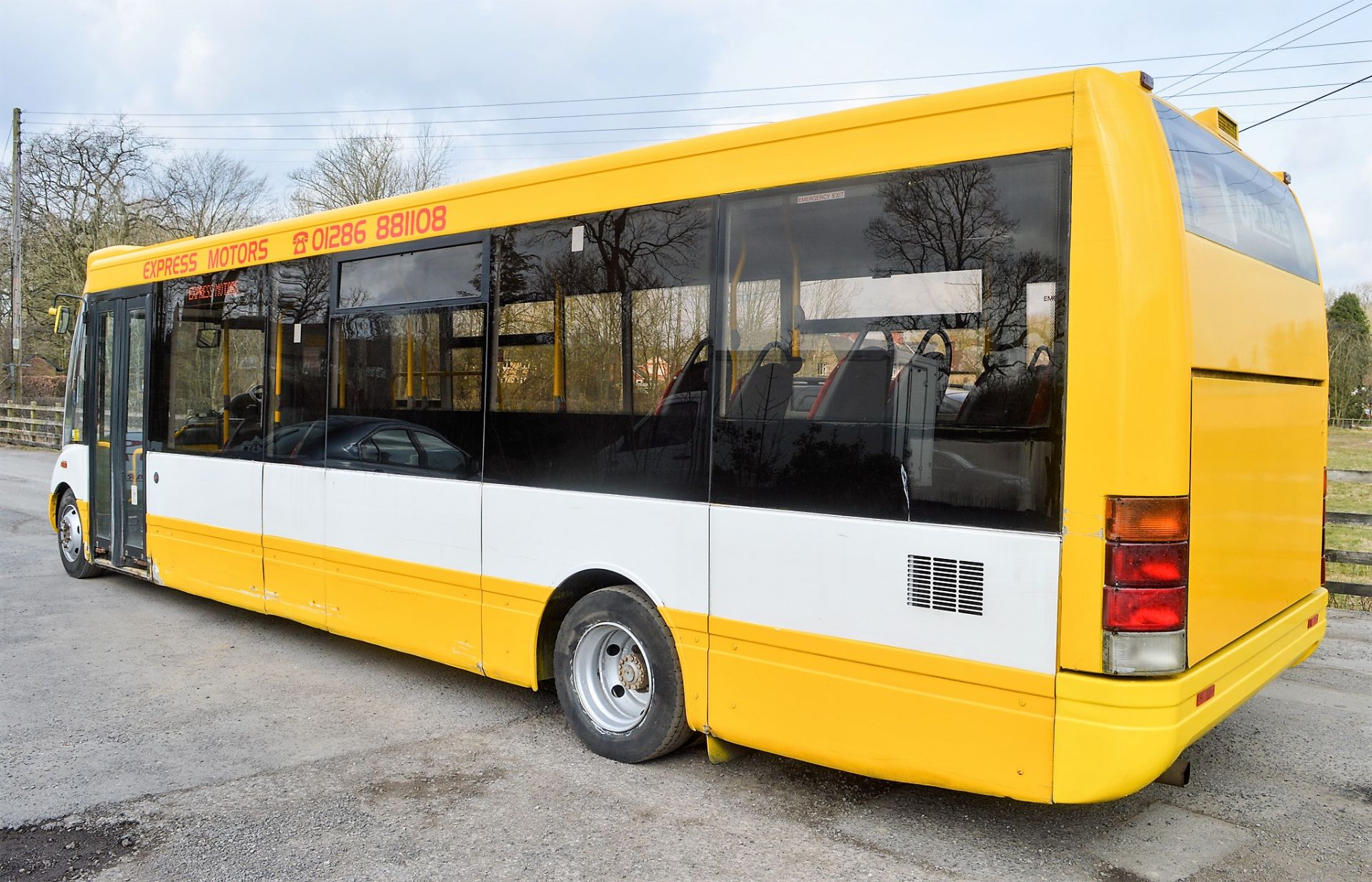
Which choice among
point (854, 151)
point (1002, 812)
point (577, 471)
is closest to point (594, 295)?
point (577, 471)

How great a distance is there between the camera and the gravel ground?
143 inches

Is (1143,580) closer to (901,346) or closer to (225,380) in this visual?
(901,346)

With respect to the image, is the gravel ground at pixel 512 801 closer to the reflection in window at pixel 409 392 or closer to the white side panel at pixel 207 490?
the white side panel at pixel 207 490

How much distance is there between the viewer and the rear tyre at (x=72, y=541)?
29.9 feet

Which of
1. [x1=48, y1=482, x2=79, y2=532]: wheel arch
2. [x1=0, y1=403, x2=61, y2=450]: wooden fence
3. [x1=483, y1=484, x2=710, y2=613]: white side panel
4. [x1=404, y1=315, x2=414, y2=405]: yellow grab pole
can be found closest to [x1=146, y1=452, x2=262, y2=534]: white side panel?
[x1=404, y1=315, x2=414, y2=405]: yellow grab pole

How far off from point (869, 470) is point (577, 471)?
164 cm

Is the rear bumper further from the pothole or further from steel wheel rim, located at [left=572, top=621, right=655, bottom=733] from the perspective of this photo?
the pothole

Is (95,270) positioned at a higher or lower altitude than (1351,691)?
higher

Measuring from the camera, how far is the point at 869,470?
12.5 ft

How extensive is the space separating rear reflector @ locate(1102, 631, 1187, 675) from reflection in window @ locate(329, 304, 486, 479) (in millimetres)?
3377

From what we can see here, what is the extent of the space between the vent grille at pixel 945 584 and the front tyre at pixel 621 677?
1306 millimetres

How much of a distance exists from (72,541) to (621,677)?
22.9ft

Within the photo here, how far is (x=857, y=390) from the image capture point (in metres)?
3.86

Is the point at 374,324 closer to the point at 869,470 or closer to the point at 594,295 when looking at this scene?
the point at 594,295
